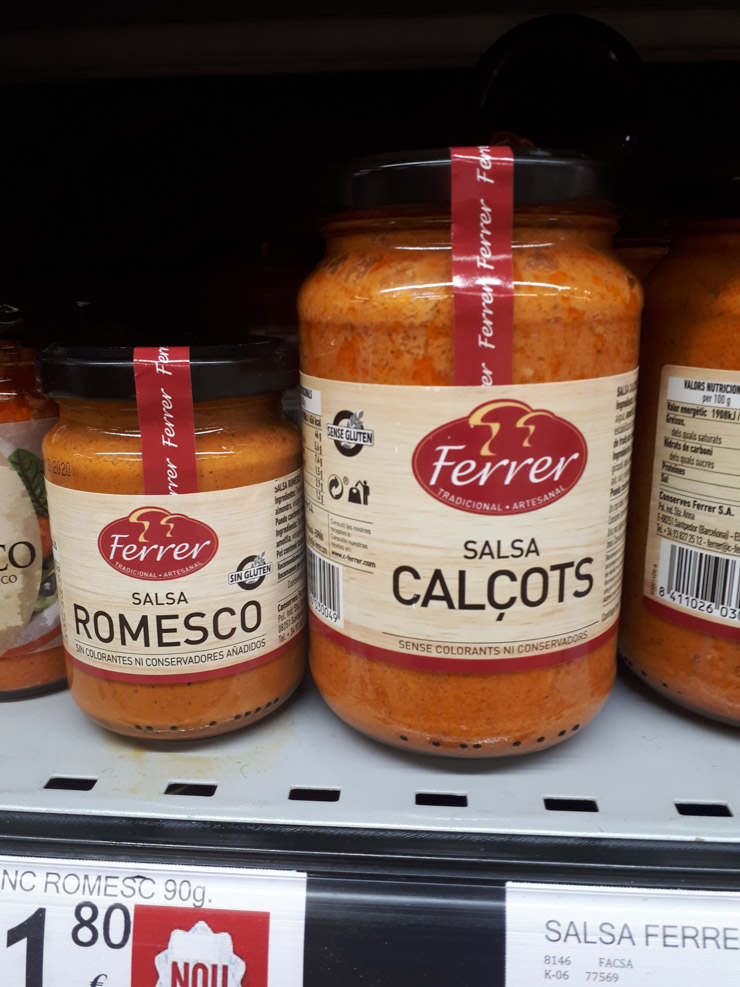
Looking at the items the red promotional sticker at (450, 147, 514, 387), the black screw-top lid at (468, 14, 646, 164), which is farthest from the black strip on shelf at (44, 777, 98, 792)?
the black screw-top lid at (468, 14, 646, 164)

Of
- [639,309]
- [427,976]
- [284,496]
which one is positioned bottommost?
[427,976]

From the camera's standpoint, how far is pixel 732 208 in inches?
23.4

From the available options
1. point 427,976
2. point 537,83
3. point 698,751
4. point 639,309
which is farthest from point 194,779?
point 537,83

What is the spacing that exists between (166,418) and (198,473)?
0.05 meters

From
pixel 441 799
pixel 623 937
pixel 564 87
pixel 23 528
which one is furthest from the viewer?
pixel 564 87

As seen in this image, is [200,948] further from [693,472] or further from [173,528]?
[693,472]

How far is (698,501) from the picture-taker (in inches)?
25.5

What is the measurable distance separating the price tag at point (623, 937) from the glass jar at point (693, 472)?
0.66 feet

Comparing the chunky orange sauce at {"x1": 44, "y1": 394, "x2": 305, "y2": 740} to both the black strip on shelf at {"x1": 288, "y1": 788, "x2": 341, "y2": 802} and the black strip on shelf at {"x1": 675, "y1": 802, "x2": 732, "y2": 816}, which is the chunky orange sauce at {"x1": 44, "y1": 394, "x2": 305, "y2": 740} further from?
the black strip on shelf at {"x1": 675, "y1": 802, "x2": 732, "y2": 816}

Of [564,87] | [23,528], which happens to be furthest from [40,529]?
[564,87]

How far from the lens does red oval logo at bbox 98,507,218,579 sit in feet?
2.03

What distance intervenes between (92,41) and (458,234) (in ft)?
2.33

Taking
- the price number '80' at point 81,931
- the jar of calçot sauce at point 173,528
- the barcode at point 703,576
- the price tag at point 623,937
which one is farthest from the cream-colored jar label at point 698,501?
the price number '80' at point 81,931

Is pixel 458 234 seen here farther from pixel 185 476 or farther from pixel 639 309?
pixel 185 476
